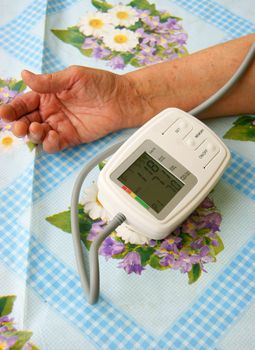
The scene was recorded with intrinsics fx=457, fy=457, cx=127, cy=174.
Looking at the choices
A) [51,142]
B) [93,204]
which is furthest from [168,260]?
[51,142]

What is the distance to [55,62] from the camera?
73 cm

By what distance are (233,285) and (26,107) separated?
372 millimetres

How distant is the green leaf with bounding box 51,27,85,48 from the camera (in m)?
0.76

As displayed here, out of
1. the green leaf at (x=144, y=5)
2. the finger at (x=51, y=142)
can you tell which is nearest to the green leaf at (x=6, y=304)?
the finger at (x=51, y=142)

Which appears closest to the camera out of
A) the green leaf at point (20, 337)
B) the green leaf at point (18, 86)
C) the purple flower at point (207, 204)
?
the green leaf at point (20, 337)

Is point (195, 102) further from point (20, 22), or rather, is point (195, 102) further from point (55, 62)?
point (20, 22)

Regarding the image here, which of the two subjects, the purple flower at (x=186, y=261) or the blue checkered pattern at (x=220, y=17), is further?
the blue checkered pattern at (x=220, y=17)

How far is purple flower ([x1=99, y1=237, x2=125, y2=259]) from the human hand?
16 cm

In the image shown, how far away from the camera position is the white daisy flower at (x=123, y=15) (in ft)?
2.57

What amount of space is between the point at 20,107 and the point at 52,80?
7 cm

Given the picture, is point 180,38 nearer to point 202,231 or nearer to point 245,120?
point 245,120

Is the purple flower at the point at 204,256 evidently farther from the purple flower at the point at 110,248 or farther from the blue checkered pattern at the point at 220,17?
the blue checkered pattern at the point at 220,17

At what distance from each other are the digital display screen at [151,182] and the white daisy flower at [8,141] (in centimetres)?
19

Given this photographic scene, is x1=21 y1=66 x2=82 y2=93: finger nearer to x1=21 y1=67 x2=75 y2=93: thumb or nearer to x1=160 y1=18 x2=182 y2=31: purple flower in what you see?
x1=21 y1=67 x2=75 y2=93: thumb
